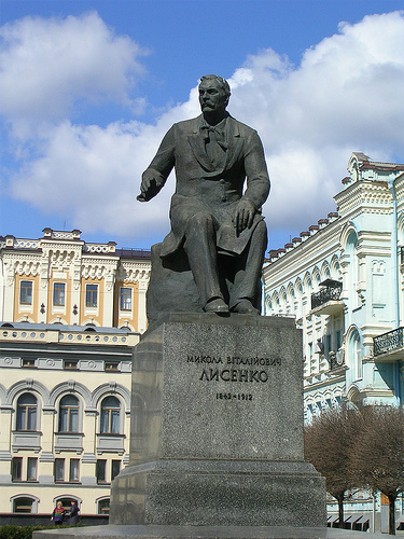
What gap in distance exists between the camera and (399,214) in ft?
156

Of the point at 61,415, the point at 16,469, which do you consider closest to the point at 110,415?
the point at 61,415

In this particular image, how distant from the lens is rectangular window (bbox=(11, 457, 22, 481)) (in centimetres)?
5900

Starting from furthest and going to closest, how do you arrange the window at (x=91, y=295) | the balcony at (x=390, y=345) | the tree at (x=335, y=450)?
the window at (x=91, y=295), the balcony at (x=390, y=345), the tree at (x=335, y=450)

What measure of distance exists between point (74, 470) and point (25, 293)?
2010 centimetres

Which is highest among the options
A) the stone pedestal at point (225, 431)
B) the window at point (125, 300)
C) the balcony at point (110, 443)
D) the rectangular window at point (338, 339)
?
the window at point (125, 300)

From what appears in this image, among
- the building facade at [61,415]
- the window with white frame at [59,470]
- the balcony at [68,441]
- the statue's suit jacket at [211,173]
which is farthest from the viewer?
the balcony at [68,441]

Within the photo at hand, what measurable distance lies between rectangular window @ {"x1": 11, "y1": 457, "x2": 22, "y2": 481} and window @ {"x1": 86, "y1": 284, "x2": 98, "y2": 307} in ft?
64.7

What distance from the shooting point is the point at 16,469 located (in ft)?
194

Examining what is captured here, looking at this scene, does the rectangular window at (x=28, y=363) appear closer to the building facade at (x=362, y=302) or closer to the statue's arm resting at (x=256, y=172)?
the building facade at (x=362, y=302)

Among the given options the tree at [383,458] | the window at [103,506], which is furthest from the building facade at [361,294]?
the window at [103,506]

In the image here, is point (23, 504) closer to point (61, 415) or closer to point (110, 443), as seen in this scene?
point (61, 415)

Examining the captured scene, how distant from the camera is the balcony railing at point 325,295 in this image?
50875 millimetres

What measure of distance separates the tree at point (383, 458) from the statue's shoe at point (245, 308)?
27541 millimetres

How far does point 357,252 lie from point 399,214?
8.40 feet
